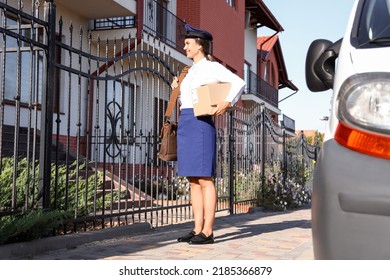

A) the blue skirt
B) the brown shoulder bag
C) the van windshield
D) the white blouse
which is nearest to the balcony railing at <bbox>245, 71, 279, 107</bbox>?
the brown shoulder bag

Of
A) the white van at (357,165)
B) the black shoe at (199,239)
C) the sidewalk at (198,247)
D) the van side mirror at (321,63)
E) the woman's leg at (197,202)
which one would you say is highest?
the van side mirror at (321,63)

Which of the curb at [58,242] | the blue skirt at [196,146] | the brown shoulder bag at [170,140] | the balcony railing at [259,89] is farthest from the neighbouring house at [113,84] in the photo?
the blue skirt at [196,146]

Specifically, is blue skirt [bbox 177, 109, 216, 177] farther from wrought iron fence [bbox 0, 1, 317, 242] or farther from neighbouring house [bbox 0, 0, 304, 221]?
wrought iron fence [bbox 0, 1, 317, 242]

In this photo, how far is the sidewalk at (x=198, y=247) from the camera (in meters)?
4.24

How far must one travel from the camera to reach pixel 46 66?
15.5 ft

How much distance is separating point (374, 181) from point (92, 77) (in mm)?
4137

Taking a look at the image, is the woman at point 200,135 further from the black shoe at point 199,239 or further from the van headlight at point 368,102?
the van headlight at point 368,102

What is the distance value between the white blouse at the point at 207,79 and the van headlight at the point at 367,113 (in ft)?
8.92

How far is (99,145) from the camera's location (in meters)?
9.98

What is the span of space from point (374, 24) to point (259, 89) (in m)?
26.1

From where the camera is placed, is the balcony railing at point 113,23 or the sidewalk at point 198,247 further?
the balcony railing at point 113,23

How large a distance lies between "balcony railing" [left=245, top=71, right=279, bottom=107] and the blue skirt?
69.3 ft

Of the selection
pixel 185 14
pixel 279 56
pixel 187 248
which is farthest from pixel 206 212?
pixel 279 56
